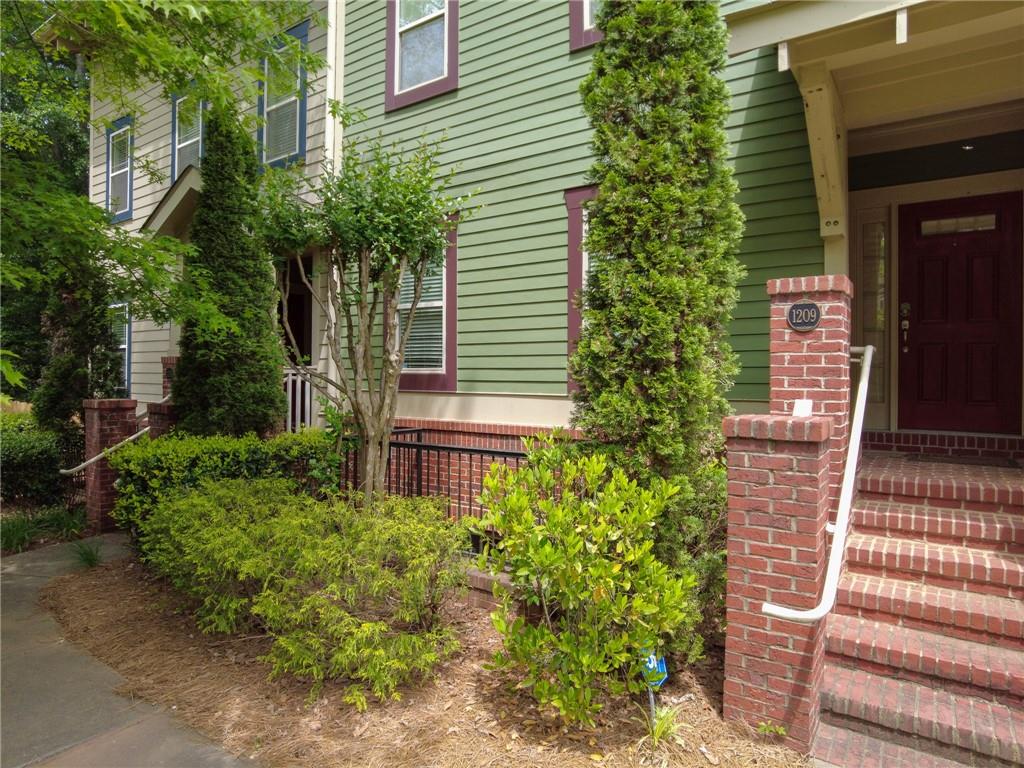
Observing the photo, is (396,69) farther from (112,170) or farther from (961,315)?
(112,170)

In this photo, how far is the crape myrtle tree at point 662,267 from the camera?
3.41 m

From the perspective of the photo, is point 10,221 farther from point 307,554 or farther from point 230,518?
point 307,554

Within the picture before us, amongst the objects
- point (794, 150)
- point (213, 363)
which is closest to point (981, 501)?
point (794, 150)

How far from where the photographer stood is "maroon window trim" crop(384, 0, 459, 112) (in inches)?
273

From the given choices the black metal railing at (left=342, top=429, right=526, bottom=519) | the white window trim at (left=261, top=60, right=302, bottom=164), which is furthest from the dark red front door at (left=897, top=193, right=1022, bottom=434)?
the white window trim at (left=261, top=60, right=302, bottom=164)

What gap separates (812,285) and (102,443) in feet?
22.9

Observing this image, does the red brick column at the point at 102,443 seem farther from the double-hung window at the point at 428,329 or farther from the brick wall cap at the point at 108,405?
the double-hung window at the point at 428,329

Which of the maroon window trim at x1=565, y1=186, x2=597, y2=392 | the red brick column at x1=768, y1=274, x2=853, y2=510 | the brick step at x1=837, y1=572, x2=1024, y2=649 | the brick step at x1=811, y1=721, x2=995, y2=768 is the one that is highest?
the maroon window trim at x1=565, y1=186, x2=597, y2=392

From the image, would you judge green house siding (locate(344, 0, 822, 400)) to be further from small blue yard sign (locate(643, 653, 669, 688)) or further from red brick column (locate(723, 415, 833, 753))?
small blue yard sign (locate(643, 653, 669, 688))

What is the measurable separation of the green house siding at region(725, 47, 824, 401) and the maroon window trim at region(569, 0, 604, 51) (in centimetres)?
145

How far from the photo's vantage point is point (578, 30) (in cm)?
600

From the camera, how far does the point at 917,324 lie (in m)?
5.60

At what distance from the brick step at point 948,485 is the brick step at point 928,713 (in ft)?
4.49

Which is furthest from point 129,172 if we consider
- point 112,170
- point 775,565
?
point 775,565
